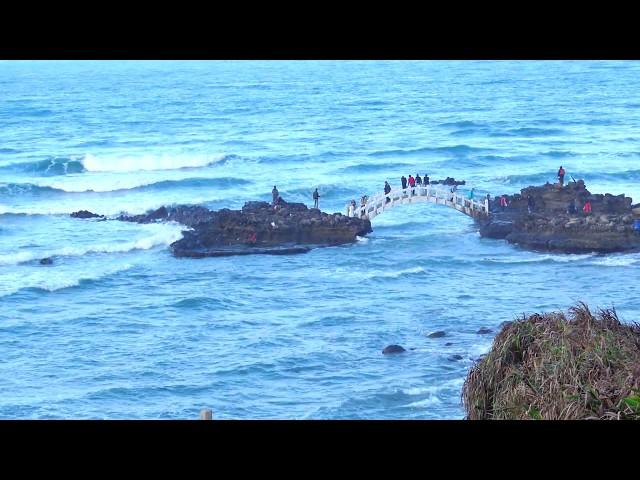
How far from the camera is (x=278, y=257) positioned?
22875 millimetres

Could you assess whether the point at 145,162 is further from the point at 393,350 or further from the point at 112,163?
the point at 393,350

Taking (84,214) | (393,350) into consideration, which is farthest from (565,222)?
(84,214)

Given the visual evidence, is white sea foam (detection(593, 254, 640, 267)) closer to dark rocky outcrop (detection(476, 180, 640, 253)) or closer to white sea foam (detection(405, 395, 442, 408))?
dark rocky outcrop (detection(476, 180, 640, 253))

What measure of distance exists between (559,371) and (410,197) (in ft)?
55.6

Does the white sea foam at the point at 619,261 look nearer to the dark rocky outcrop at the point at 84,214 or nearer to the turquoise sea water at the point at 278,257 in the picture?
the turquoise sea water at the point at 278,257

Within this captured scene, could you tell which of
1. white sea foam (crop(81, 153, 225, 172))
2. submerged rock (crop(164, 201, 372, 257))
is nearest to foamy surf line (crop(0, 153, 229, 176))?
white sea foam (crop(81, 153, 225, 172))

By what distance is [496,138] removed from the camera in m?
35.1

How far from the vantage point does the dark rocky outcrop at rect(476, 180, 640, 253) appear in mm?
22422

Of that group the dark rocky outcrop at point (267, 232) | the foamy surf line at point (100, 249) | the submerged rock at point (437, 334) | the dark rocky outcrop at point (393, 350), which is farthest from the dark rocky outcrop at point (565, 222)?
the foamy surf line at point (100, 249)

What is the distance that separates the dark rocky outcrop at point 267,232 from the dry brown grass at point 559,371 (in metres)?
14.5

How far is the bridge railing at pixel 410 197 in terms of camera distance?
24.7 metres
